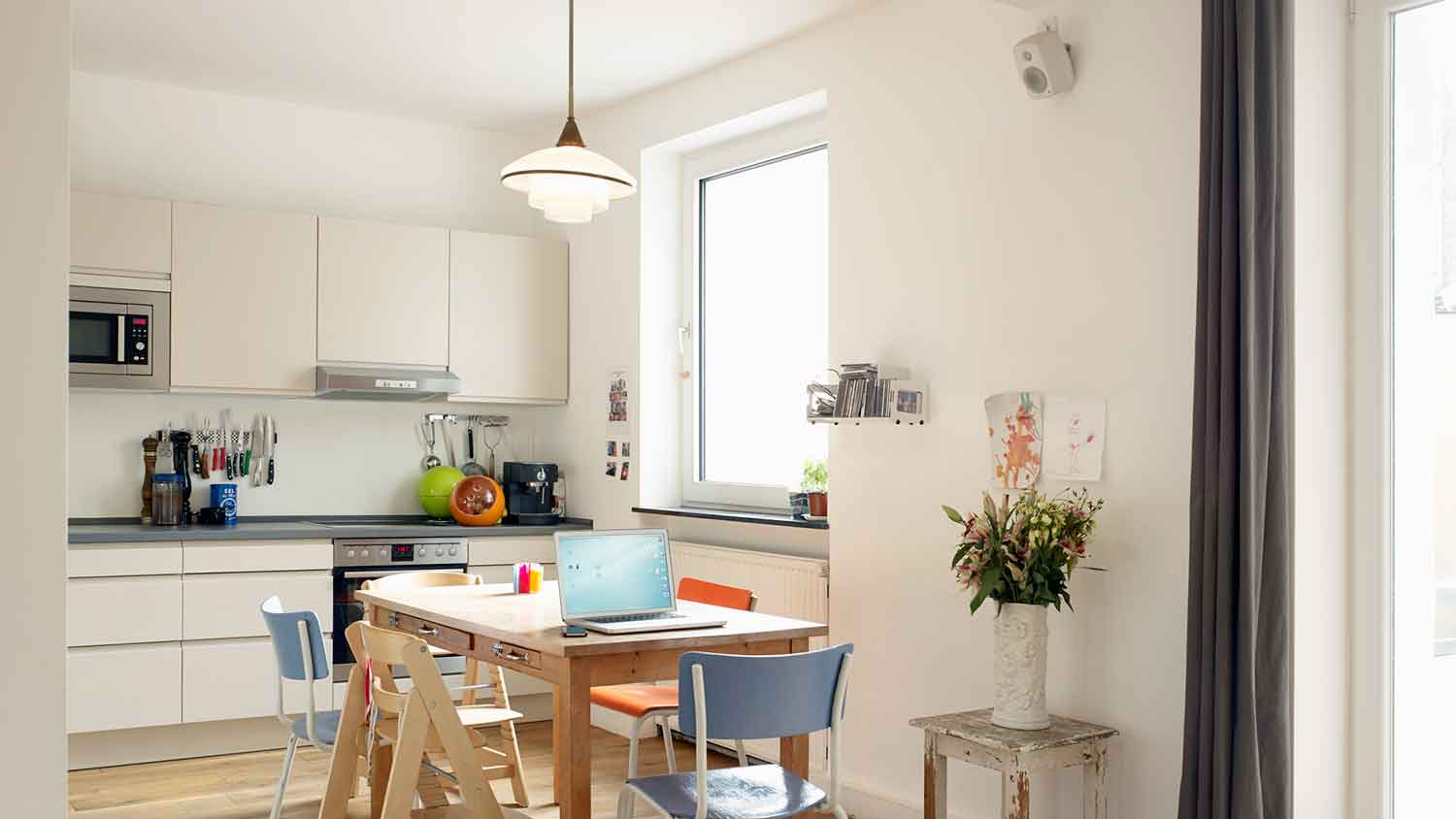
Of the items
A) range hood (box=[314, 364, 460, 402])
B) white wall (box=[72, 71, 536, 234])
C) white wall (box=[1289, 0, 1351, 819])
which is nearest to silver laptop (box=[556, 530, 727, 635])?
white wall (box=[1289, 0, 1351, 819])

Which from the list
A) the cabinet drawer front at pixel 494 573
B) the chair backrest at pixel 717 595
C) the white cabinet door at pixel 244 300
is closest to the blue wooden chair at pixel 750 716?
the chair backrest at pixel 717 595

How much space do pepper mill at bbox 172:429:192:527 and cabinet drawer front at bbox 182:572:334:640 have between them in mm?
525

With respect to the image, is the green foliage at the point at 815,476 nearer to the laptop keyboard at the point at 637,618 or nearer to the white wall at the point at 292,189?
the laptop keyboard at the point at 637,618

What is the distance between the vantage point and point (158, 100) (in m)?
5.57

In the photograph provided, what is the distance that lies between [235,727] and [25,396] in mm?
3918

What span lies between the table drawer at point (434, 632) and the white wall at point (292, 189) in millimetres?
1941

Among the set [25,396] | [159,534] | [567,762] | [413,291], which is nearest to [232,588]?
[159,534]

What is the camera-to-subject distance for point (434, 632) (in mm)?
3826

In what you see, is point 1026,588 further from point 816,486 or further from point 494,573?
point 494,573

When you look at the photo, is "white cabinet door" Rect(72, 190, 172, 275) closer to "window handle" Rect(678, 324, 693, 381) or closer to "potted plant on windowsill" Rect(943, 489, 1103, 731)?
"window handle" Rect(678, 324, 693, 381)

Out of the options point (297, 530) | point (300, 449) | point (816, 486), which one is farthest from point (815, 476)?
point (300, 449)

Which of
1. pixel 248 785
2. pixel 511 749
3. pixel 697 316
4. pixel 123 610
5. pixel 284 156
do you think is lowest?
pixel 248 785

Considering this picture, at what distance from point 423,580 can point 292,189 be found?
2.21 metres
